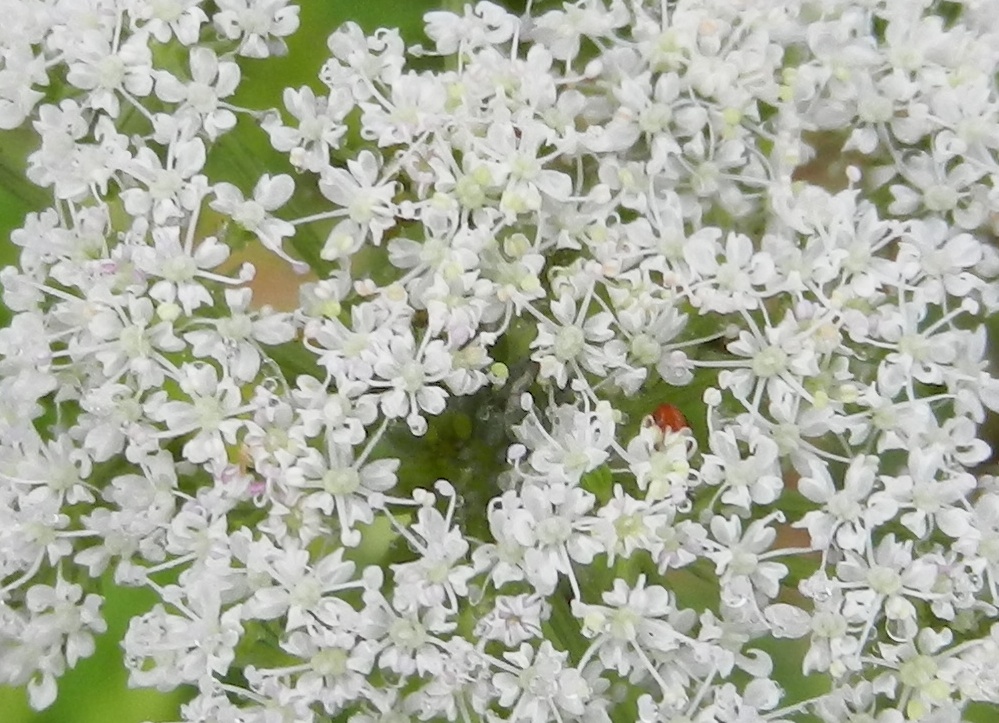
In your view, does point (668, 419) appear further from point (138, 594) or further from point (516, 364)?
point (138, 594)

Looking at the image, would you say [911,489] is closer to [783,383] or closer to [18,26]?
[783,383]

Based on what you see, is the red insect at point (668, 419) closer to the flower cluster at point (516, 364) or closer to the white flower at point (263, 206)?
the flower cluster at point (516, 364)

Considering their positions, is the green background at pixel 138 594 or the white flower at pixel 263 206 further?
the green background at pixel 138 594

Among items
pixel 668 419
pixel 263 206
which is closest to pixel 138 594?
pixel 263 206

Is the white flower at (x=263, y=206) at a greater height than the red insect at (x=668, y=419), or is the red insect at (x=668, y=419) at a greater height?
the white flower at (x=263, y=206)

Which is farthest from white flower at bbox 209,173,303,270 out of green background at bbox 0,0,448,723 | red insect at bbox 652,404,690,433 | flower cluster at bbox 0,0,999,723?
red insect at bbox 652,404,690,433

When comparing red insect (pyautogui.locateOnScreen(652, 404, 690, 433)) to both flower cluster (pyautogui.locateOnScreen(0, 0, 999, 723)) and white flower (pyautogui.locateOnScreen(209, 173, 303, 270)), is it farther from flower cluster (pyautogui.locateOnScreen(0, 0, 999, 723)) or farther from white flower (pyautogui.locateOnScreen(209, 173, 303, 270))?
white flower (pyautogui.locateOnScreen(209, 173, 303, 270))

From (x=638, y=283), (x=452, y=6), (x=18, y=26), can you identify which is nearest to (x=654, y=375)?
(x=638, y=283)

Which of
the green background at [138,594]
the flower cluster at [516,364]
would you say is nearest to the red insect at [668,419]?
the flower cluster at [516,364]
